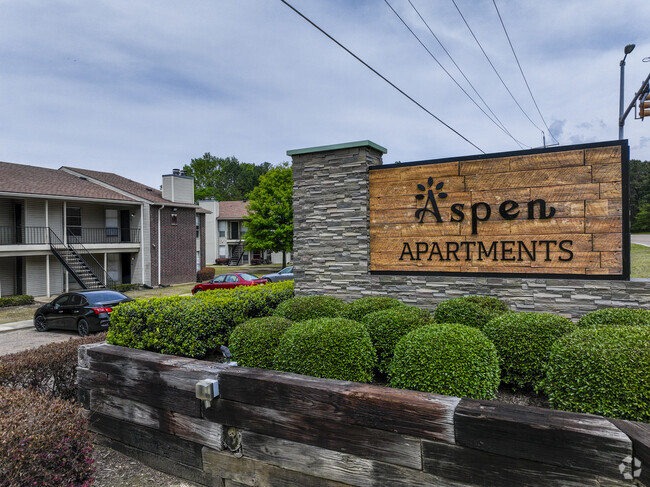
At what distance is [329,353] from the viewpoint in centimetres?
382

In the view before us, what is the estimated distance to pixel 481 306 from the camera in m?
5.38

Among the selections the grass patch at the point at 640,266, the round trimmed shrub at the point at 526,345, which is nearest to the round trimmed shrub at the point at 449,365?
the round trimmed shrub at the point at 526,345

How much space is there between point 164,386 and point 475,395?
2.89 meters

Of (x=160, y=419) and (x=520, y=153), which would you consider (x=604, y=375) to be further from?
(x=520, y=153)

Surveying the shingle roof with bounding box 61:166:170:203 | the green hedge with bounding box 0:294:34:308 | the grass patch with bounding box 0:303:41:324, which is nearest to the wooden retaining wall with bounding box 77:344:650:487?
the grass patch with bounding box 0:303:41:324

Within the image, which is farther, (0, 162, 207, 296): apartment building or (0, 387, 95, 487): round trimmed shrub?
(0, 162, 207, 296): apartment building

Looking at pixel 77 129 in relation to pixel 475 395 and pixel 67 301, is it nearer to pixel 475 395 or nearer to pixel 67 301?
pixel 67 301

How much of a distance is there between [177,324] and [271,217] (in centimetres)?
2595

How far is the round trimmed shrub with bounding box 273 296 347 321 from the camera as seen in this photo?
18.2ft

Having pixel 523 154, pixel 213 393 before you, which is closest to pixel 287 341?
pixel 213 393

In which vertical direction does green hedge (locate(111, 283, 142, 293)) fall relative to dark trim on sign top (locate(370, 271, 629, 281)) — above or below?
→ below

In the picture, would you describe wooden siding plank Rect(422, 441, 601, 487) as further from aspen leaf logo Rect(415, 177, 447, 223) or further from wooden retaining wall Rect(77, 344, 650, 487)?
aspen leaf logo Rect(415, 177, 447, 223)

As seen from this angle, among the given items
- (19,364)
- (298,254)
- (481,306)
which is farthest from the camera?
(298,254)

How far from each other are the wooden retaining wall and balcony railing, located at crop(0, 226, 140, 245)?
65.1 feet
